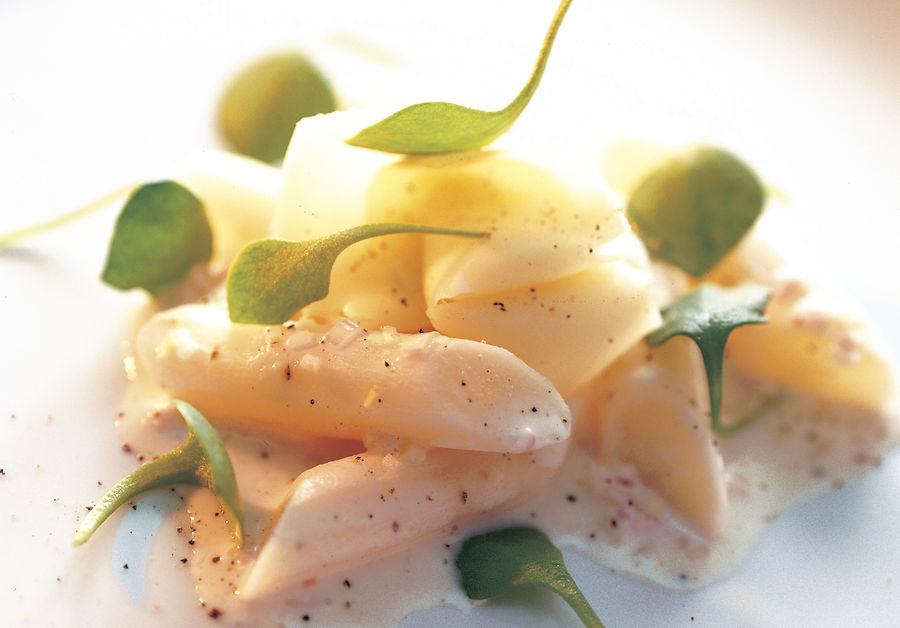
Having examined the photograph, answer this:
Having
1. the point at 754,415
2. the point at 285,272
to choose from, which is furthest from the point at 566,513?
the point at 285,272

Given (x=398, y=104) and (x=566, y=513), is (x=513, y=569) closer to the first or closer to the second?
(x=566, y=513)

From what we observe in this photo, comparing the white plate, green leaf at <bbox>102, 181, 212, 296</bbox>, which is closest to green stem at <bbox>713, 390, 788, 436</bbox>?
the white plate

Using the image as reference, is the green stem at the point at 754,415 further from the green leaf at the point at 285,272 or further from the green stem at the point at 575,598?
the green leaf at the point at 285,272

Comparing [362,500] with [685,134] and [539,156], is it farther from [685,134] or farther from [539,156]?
[685,134]

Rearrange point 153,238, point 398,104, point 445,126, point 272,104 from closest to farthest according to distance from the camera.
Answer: point 445,126
point 398,104
point 153,238
point 272,104

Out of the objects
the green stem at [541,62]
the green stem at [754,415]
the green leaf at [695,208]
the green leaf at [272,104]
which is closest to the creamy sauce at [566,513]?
the green stem at [754,415]

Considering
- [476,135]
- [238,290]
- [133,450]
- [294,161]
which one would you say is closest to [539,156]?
[476,135]
